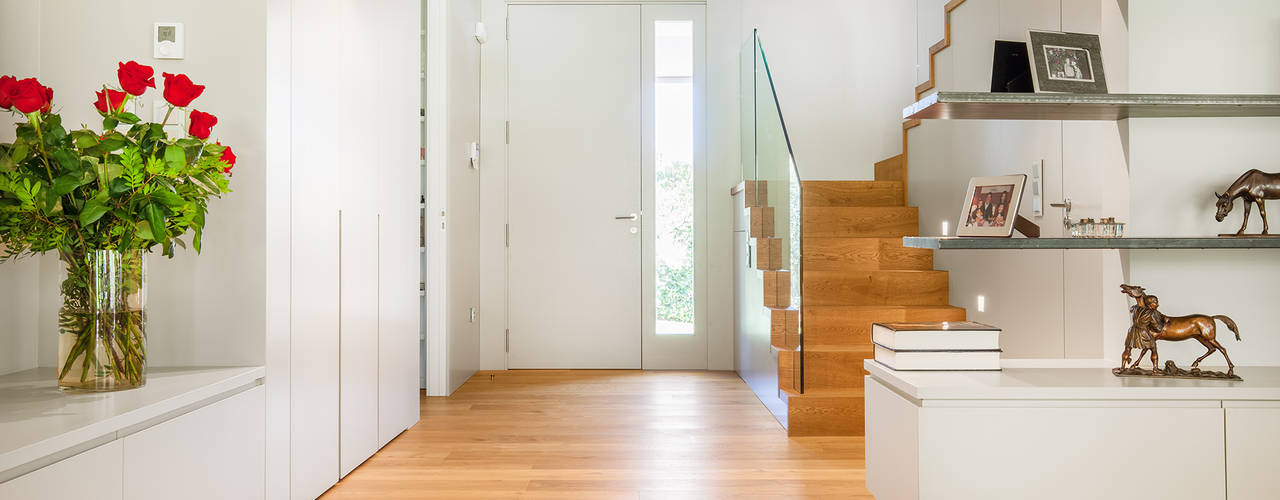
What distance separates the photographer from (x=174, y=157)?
144 centimetres

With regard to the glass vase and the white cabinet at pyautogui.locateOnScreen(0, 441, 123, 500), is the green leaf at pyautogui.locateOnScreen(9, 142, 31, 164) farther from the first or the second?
the white cabinet at pyautogui.locateOnScreen(0, 441, 123, 500)

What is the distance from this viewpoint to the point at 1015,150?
120 inches

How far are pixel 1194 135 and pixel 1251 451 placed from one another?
77 centimetres

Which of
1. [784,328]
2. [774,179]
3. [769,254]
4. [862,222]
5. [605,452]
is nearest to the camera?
[605,452]

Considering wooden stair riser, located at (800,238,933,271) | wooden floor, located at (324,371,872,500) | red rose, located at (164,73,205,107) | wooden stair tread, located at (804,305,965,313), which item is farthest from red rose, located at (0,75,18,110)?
wooden stair riser, located at (800,238,933,271)

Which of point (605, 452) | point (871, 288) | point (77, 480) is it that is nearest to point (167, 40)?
point (77, 480)

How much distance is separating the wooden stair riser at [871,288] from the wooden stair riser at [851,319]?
184 mm

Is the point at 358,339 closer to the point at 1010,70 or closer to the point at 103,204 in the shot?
the point at 103,204

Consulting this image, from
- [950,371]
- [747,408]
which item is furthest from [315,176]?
[747,408]

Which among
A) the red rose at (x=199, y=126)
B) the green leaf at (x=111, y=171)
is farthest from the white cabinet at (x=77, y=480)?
the red rose at (x=199, y=126)

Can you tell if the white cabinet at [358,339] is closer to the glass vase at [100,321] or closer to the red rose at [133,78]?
the glass vase at [100,321]

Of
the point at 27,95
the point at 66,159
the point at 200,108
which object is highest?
the point at 200,108

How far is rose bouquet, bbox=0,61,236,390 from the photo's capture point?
1.35 metres

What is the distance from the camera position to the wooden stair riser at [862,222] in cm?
416
